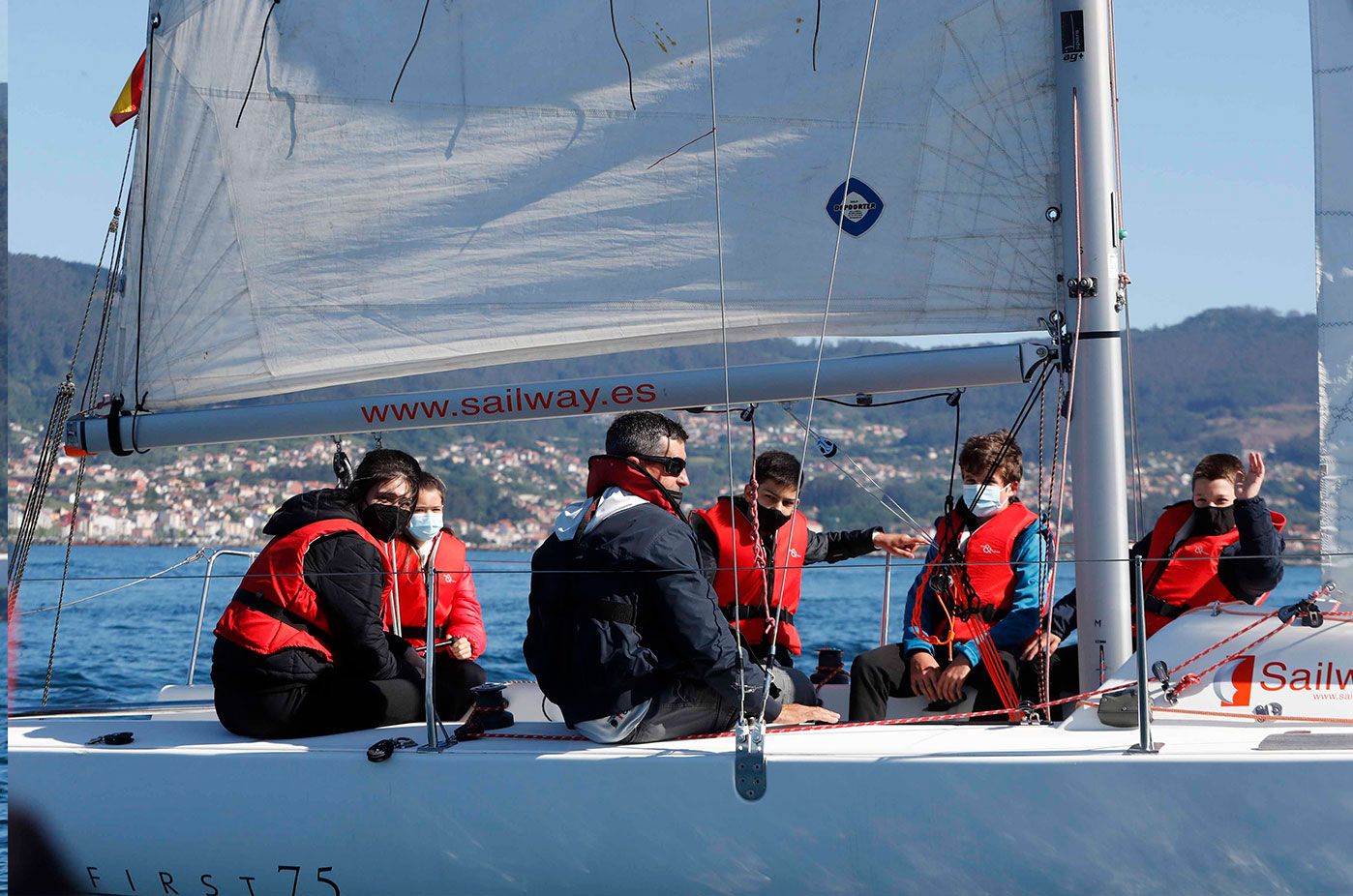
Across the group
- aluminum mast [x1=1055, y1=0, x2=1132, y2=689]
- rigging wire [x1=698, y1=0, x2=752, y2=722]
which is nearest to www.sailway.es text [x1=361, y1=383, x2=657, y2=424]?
rigging wire [x1=698, y1=0, x2=752, y2=722]

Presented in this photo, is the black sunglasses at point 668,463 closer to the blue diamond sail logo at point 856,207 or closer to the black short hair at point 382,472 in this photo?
the black short hair at point 382,472

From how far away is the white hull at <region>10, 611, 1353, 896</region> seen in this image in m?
3.31

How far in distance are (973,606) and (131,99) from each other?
11.8ft

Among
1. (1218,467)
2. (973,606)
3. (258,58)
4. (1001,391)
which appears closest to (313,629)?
(973,606)

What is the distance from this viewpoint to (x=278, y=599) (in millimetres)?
4059

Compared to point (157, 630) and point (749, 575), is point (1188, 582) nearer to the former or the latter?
point (749, 575)

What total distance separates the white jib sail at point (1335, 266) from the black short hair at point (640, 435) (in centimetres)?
179

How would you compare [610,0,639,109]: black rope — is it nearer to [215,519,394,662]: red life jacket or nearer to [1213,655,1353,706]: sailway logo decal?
[215,519,394,662]: red life jacket

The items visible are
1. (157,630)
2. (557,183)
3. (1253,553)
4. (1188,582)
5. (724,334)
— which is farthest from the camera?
(157,630)

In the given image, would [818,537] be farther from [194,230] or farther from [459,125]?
[194,230]

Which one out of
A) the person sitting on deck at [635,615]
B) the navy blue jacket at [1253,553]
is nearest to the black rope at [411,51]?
the person sitting on deck at [635,615]

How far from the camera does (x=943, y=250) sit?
443 centimetres

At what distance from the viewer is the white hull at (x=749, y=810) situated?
10.9 feet

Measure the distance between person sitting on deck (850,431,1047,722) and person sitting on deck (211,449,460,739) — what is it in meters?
1.45
